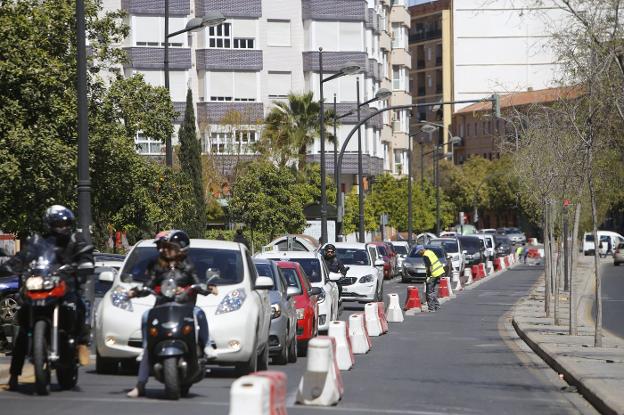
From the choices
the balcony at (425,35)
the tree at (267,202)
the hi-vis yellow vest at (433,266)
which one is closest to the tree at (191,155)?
the tree at (267,202)

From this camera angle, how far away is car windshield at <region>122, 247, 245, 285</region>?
16328 mm

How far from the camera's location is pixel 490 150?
14350cm

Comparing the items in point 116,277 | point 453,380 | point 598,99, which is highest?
point 598,99

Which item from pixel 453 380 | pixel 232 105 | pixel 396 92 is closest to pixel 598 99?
pixel 453 380

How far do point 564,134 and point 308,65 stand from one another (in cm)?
5053

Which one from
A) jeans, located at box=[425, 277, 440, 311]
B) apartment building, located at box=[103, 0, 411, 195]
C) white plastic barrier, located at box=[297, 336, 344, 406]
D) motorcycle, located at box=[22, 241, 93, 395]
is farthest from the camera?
apartment building, located at box=[103, 0, 411, 195]

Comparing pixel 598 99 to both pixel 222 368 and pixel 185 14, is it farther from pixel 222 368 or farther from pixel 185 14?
pixel 185 14

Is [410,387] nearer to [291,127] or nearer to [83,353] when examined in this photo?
[83,353]

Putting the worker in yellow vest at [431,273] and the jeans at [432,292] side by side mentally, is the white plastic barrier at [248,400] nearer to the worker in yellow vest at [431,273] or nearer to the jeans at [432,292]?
the worker in yellow vest at [431,273]

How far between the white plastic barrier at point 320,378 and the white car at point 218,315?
170 centimetres

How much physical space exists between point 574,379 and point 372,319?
33.9 ft

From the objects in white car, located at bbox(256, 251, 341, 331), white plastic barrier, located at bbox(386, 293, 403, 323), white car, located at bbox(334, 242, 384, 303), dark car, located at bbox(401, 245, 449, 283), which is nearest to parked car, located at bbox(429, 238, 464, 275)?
dark car, located at bbox(401, 245, 449, 283)

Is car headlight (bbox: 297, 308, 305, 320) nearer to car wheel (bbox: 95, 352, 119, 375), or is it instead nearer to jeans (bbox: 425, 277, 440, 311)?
car wheel (bbox: 95, 352, 119, 375)

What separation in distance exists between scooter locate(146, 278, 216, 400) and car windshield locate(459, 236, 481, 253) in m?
59.7
